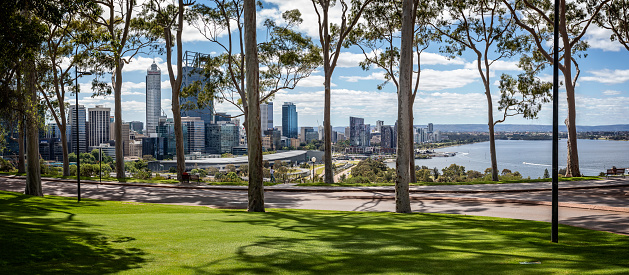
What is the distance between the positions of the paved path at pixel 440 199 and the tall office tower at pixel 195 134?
49730mm

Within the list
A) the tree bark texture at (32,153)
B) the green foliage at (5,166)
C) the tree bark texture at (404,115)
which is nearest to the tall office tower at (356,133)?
the green foliage at (5,166)

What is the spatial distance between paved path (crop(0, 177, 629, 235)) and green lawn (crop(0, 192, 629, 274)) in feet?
8.82

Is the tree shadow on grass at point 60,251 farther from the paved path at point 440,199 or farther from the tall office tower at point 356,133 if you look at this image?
the tall office tower at point 356,133

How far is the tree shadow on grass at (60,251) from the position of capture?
17.3 feet

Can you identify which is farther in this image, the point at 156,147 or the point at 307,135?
the point at 307,135

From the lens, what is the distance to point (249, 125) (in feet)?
42.6

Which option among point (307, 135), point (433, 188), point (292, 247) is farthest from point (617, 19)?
point (307, 135)

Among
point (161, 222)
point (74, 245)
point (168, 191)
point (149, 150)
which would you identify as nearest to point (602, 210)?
point (161, 222)

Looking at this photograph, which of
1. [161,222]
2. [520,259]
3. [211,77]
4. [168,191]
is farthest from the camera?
[211,77]

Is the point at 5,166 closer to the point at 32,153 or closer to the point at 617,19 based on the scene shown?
the point at 32,153

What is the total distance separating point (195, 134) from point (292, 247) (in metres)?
69.8

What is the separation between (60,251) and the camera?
19.9 ft

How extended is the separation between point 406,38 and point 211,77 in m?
21.5

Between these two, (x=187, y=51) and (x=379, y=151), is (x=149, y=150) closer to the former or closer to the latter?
(x=379, y=151)
